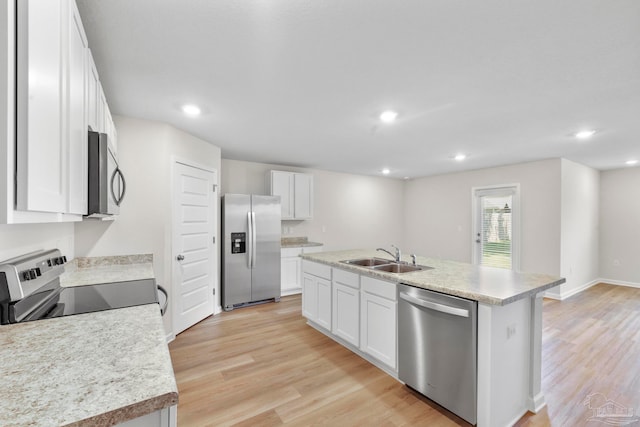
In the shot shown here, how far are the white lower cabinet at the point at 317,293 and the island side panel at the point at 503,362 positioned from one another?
1.61m

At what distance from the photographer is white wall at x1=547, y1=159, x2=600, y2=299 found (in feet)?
15.0

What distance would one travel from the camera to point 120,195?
1.90m

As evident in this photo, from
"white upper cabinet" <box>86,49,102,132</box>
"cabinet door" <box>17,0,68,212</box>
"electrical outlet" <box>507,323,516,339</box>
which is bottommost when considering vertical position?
"electrical outlet" <box>507,323,516,339</box>

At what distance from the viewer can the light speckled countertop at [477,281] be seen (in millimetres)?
1721

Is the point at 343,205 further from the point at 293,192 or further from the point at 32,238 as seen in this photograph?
the point at 32,238

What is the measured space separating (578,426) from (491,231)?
4110 mm

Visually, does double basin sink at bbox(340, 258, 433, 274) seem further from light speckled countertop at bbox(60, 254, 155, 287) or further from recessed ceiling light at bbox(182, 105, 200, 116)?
recessed ceiling light at bbox(182, 105, 200, 116)

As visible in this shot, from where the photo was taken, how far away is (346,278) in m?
2.79

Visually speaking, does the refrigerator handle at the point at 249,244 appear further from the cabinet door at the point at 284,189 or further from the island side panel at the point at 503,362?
the island side panel at the point at 503,362

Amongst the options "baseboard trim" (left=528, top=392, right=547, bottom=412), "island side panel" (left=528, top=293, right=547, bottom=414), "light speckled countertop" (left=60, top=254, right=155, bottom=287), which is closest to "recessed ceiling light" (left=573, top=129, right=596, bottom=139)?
"island side panel" (left=528, top=293, right=547, bottom=414)

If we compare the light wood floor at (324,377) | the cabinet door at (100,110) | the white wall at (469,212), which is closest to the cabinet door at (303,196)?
the light wood floor at (324,377)

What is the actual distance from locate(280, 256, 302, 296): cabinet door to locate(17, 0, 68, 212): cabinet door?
12.8ft

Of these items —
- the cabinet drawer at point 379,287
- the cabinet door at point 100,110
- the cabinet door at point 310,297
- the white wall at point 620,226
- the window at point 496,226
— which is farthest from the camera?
the white wall at point 620,226

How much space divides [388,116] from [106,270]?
286cm
